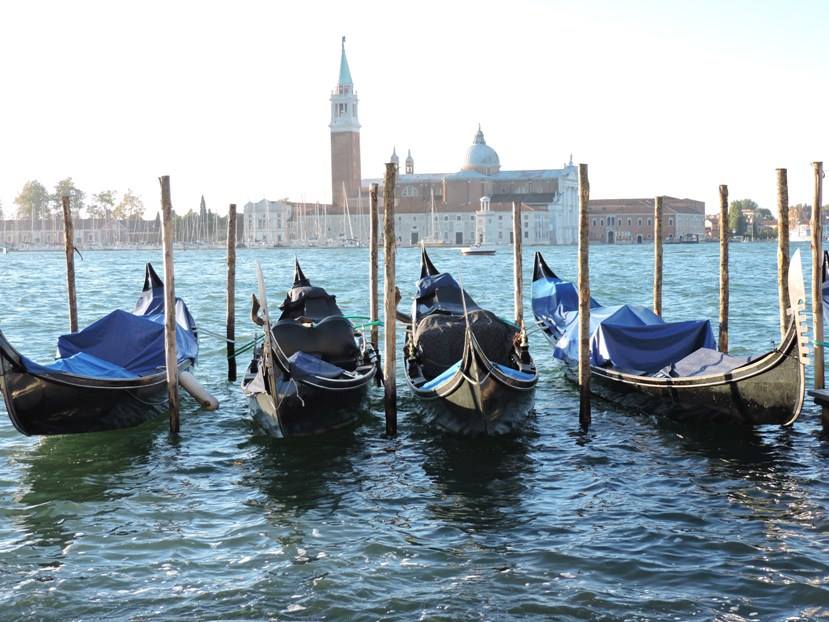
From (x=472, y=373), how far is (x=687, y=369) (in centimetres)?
158

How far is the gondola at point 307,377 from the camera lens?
19.1ft

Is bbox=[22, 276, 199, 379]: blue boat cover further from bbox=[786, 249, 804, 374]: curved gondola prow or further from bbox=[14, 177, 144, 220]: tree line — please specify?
bbox=[14, 177, 144, 220]: tree line

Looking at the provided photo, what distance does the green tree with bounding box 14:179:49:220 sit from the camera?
248 ft

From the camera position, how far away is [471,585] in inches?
156

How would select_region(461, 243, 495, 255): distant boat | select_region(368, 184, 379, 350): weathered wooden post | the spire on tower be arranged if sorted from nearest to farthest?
select_region(368, 184, 379, 350): weathered wooden post < select_region(461, 243, 495, 255): distant boat < the spire on tower

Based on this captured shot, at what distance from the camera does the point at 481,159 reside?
2709 inches

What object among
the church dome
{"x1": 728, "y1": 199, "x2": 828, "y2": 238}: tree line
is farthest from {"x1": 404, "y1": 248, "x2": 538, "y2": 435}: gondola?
{"x1": 728, "y1": 199, "x2": 828, "y2": 238}: tree line

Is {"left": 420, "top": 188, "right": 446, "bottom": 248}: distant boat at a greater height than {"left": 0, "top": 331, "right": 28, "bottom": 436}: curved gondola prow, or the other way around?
{"left": 420, "top": 188, "right": 446, "bottom": 248}: distant boat

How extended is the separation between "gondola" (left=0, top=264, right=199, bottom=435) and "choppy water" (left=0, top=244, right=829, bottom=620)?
0.75 ft

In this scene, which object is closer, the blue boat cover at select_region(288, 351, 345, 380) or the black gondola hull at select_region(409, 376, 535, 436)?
the black gondola hull at select_region(409, 376, 535, 436)

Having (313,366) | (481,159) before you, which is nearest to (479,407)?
(313,366)

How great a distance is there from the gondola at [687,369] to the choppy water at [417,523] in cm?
17

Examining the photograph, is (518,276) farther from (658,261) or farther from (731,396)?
(731,396)

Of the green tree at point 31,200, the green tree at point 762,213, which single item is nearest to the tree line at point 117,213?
the green tree at point 31,200
